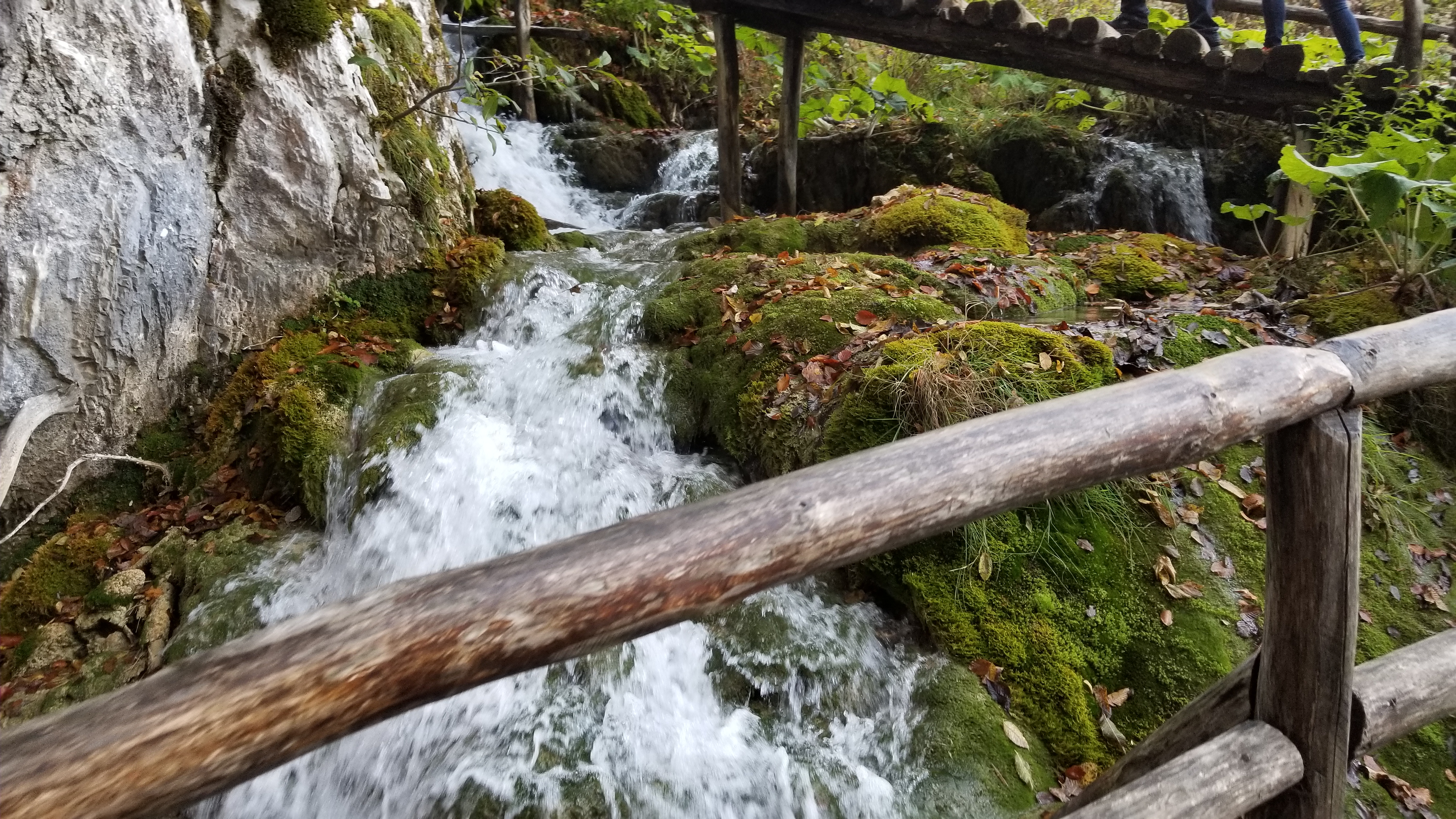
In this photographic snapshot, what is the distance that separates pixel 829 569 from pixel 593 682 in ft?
7.51

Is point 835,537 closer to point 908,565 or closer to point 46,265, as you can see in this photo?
point 908,565

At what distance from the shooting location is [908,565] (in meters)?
3.23

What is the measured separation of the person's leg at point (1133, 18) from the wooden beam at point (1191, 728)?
7.22m

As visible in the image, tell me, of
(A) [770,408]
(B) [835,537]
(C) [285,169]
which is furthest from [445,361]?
(B) [835,537]

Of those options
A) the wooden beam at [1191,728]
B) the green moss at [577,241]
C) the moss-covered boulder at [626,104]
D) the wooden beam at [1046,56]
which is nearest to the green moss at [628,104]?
the moss-covered boulder at [626,104]

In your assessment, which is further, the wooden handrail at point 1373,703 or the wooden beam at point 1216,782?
the wooden handrail at point 1373,703

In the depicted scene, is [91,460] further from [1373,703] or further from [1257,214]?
[1257,214]

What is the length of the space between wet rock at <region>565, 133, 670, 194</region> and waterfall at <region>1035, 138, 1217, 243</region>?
5516 millimetres

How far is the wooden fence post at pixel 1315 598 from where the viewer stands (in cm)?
171

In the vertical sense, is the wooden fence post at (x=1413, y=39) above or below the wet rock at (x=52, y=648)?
above

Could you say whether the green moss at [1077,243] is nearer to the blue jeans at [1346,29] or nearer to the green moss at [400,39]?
the blue jeans at [1346,29]

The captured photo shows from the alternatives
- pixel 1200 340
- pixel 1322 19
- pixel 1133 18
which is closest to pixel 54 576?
pixel 1200 340

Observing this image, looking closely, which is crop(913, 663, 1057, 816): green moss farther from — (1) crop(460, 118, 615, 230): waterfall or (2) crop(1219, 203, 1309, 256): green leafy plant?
(1) crop(460, 118, 615, 230): waterfall

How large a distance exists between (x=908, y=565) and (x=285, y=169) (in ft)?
16.6
